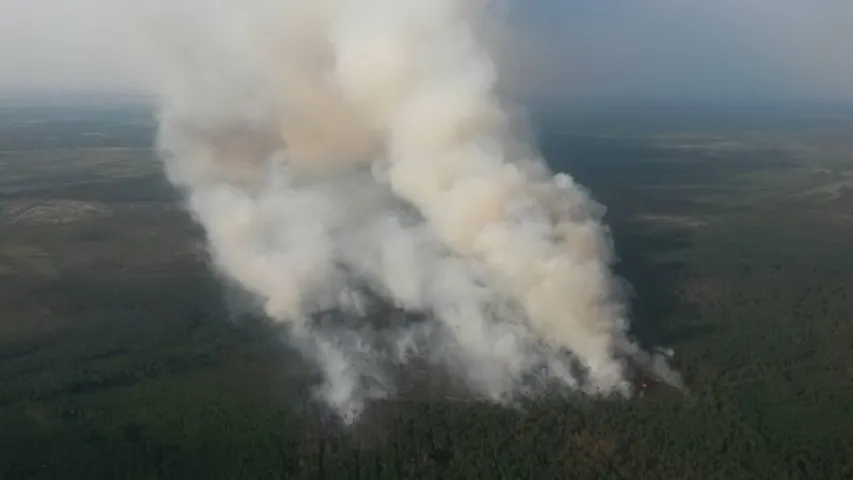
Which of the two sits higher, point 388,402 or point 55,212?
point 55,212

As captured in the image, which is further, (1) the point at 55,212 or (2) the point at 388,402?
(1) the point at 55,212

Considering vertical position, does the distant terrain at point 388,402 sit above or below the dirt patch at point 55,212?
below

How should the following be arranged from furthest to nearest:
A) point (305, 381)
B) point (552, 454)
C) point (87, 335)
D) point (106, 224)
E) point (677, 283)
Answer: point (106, 224) < point (677, 283) < point (87, 335) < point (305, 381) < point (552, 454)

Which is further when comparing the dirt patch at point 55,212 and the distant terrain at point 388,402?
the dirt patch at point 55,212

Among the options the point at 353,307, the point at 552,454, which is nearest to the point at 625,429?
the point at 552,454

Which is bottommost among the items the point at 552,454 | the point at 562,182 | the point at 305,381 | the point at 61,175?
the point at 552,454

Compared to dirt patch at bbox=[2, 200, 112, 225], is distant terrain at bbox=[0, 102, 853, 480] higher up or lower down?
lower down

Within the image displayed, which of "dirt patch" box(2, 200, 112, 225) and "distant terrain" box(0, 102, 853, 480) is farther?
"dirt patch" box(2, 200, 112, 225)

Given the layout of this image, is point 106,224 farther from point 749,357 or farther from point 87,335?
point 749,357
